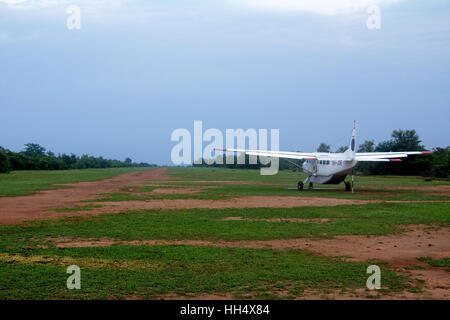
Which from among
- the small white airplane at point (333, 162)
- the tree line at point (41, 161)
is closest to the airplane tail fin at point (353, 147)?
the small white airplane at point (333, 162)

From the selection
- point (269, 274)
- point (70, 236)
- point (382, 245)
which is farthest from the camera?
point (70, 236)

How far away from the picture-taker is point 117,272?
26.4ft

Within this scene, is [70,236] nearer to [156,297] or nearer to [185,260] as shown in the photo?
[185,260]

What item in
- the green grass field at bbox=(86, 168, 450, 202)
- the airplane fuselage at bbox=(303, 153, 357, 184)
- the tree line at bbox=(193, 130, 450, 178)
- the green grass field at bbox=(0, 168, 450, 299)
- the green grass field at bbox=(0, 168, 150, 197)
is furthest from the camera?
the tree line at bbox=(193, 130, 450, 178)

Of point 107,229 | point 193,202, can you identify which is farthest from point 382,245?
point 193,202

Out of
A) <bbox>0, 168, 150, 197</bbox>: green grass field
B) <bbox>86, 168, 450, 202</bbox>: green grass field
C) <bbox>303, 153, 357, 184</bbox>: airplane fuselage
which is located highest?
<bbox>303, 153, 357, 184</bbox>: airplane fuselage

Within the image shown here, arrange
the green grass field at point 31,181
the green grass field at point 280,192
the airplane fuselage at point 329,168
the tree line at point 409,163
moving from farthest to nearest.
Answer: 1. the tree line at point 409,163
2. the airplane fuselage at point 329,168
3. the green grass field at point 31,181
4. the green grass field at point 280,192

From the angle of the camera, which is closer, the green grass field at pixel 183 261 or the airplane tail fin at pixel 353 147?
the green grass field at pixel 183 261

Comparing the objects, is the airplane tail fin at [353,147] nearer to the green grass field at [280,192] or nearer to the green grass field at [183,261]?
the green grass field at [280,192]

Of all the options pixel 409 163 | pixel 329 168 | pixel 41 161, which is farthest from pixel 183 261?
pixel 41 161

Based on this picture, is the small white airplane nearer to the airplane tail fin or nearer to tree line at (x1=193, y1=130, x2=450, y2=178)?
the airplane tail fin

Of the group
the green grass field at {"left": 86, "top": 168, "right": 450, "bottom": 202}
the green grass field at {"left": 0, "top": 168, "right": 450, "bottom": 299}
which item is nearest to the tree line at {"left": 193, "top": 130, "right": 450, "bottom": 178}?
the green grass field at {"left": 86, "top": 168, "right": 450, "bottom": 202}

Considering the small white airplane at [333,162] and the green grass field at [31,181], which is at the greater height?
the small white airplane at [333,162]
